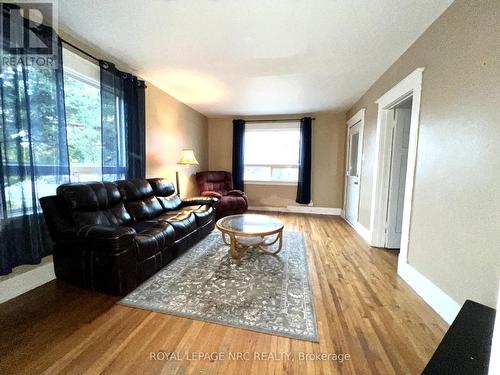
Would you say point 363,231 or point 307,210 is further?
point 307,210

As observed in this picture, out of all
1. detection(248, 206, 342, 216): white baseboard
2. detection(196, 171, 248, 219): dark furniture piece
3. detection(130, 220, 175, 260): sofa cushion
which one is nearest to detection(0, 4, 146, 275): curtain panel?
detection(130, 220, 175, 260): sofa cushion

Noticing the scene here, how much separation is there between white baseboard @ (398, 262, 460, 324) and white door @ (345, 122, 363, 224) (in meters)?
1.85

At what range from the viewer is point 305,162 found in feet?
16.7

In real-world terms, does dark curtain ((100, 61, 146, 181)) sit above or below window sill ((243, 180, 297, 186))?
above

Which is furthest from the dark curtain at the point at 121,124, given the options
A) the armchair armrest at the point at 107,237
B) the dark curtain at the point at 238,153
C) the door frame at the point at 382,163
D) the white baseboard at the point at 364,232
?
the white baseboard at the point at 364,232

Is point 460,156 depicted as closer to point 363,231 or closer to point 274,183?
point 363,231

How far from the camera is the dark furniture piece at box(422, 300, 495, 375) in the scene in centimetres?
76

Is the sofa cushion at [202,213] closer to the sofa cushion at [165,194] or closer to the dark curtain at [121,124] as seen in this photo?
the sofa cushion at [165,194]

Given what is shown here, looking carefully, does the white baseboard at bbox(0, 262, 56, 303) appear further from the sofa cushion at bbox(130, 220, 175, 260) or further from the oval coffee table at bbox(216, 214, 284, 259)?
the oval coffee table at bbox(216, 214, 284, 259)

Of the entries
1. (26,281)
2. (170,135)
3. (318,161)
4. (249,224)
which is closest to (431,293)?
(249,224)

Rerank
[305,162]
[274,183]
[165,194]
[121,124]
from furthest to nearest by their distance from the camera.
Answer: [274,183]
[305,162]
[165,194]
[121,124]

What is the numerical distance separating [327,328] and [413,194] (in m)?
1.54

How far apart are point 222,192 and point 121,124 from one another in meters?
2.53

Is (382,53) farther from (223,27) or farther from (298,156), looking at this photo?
(298,156)
